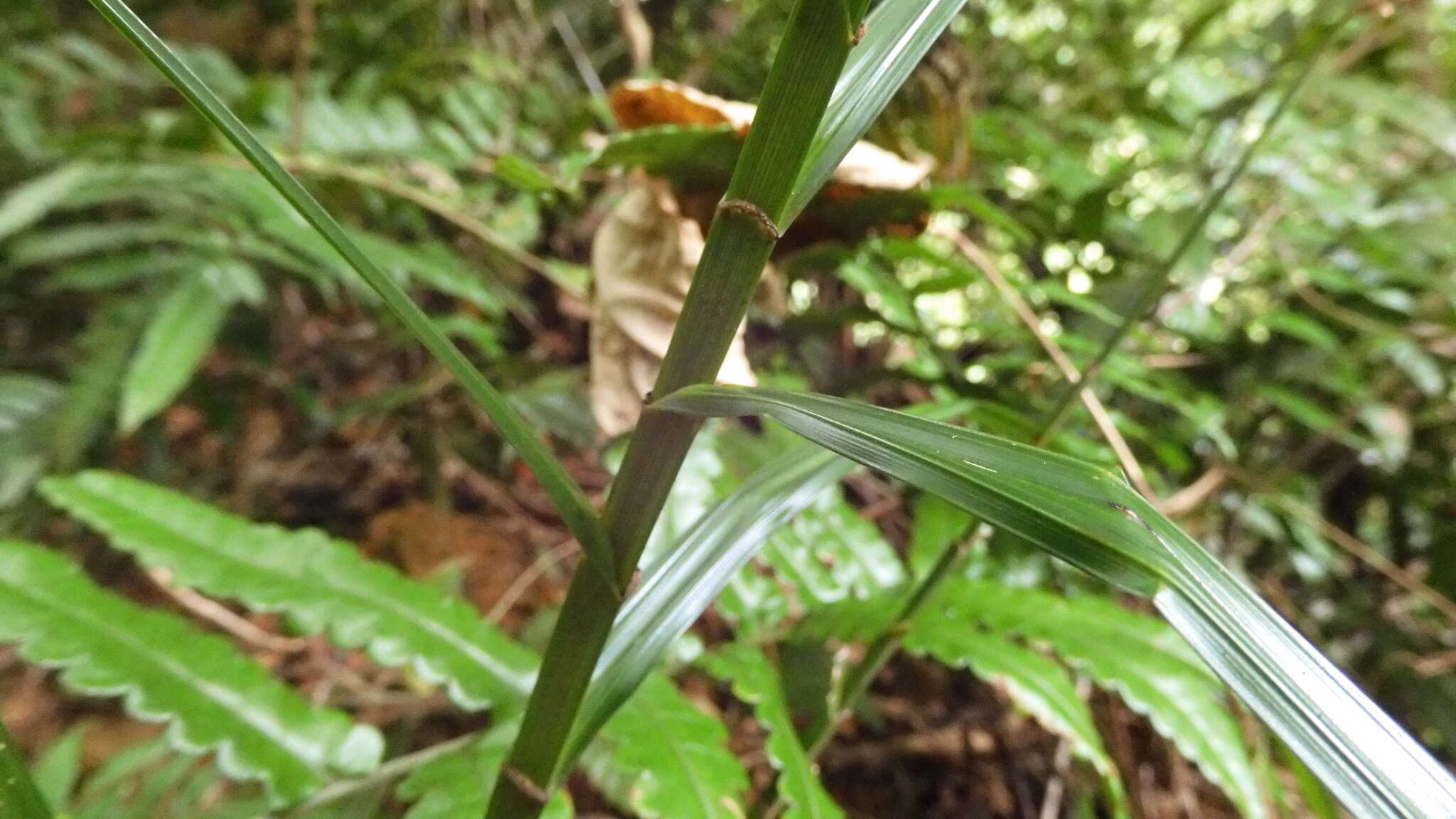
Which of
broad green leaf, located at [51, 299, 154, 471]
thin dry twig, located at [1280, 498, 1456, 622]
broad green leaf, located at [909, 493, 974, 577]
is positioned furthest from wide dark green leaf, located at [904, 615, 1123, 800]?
broad green leaf, located at [51, 299, 154, 471]

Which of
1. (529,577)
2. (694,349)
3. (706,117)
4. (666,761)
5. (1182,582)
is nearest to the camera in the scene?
(1182,582)

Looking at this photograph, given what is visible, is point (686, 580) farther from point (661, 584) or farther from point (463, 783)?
point (463, 783)

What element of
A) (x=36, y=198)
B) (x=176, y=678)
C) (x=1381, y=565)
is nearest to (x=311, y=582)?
(x=176, y=678)

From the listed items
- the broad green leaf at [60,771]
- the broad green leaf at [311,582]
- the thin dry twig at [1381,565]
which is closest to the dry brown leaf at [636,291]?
the broad green leaf at [311,582]

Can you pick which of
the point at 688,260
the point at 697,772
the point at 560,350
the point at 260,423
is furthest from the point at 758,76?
the point at 697,772

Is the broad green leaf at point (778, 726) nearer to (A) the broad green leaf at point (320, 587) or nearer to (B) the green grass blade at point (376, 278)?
(A) the broad green leaf at point (320, 587)

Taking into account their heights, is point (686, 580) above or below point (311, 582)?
above

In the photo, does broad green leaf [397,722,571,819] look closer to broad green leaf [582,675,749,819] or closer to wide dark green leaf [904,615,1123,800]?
broad green leaf [582,675,749,819]
